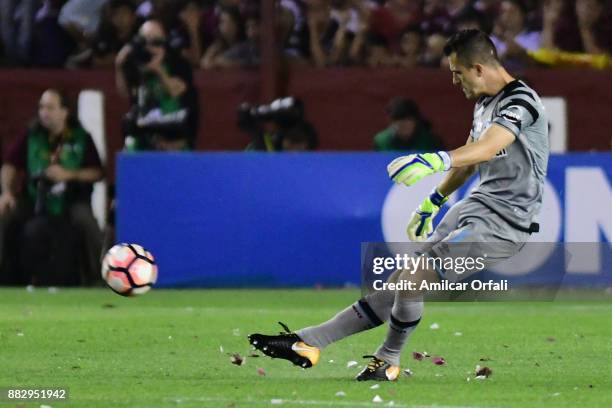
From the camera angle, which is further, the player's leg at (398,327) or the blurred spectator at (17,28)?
the blurred spectator at (17,28)

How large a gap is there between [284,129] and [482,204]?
7.35 metres

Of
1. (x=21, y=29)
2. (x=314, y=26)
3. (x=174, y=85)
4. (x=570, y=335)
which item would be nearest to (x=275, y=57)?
(x=314, y=26)

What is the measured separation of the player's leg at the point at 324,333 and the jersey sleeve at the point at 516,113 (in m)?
0.99

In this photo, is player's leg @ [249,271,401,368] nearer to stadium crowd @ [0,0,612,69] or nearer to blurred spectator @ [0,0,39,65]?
stadium crowd @ [0,0,612,69]

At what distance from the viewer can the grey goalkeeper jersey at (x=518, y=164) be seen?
837cm

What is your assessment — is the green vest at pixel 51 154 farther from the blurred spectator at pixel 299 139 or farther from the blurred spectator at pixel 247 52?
the blurred spectator at pixel 247 52

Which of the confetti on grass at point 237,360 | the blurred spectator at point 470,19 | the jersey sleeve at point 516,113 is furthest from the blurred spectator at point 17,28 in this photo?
the jersey sleeve at point 516,113

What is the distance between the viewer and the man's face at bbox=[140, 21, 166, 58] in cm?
1544

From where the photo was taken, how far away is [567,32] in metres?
16.5

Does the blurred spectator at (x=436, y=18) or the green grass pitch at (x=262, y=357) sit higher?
the blurred spectator at (x=436, y=18)

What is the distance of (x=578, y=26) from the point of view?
53.9 ft

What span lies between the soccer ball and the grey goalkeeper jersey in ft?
10.9

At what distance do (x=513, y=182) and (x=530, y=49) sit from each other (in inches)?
331

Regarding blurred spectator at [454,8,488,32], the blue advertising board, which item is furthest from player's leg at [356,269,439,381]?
blurred spectator at [454,8,488,32]
